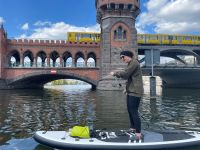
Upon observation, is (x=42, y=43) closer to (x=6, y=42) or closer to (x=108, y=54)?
(x=6, y=42)

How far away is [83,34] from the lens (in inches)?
1993

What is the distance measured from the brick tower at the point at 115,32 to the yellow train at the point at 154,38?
13.6ft

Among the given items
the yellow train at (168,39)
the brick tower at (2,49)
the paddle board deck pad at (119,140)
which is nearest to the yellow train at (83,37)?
the yellow train at (168,39)

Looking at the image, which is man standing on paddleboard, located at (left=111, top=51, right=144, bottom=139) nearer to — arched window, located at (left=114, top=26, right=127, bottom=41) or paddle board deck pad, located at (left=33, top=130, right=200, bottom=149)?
paddle board deck pad, located at (left=33, top=130, right=200, bottom=149)

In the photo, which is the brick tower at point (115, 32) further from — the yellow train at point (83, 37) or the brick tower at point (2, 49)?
the brick tower at point (2, 49)

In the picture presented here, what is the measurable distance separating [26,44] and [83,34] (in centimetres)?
1036

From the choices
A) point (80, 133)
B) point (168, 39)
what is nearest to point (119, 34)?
point (168, 39)

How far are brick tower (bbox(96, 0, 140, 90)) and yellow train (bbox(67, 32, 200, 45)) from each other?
13.6 ft

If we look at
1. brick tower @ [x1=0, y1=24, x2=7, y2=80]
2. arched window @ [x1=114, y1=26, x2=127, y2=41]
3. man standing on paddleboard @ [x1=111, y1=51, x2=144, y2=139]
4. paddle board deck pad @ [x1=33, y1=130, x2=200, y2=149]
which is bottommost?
paddle board deck pad @ [x1=33, y1=130, x2=200, y2=149]

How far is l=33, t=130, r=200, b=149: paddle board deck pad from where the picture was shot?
6.95 metres

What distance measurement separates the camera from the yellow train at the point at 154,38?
50.4m

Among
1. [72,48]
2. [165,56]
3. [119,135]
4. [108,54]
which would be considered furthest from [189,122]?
[165,56]

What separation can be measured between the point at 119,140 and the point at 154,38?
165ft

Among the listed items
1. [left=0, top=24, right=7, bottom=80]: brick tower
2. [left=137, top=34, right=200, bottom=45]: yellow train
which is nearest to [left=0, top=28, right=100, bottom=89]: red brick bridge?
[left=0, top=24, right=7, bottom=80]: brick tower
